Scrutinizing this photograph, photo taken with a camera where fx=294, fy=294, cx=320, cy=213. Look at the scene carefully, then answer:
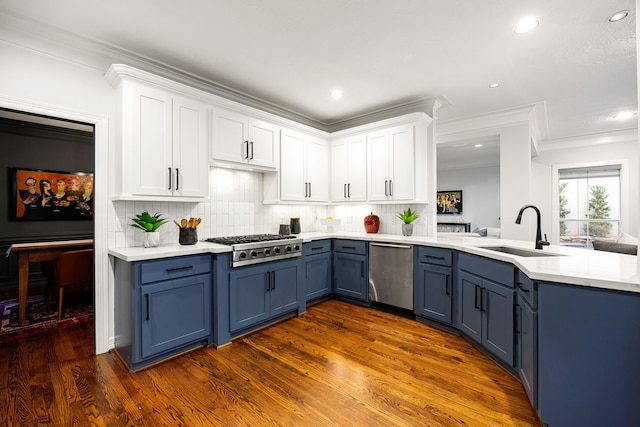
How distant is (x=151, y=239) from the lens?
2611 mm

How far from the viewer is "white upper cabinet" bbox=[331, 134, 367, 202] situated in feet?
13.5

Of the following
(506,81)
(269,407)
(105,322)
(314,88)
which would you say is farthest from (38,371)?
(506,81)

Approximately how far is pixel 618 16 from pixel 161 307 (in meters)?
4.05

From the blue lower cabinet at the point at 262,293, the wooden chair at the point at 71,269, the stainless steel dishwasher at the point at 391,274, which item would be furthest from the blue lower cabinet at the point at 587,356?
the wooden chair at the point at 71,269

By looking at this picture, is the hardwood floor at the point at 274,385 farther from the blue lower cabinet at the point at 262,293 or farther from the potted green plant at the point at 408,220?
the potted green plant at the point at 408,220

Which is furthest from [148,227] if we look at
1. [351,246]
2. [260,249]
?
[351,246]

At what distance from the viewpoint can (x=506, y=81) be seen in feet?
10.4

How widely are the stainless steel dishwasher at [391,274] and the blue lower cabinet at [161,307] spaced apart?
192 centimetres

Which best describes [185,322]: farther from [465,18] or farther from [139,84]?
[465,18]

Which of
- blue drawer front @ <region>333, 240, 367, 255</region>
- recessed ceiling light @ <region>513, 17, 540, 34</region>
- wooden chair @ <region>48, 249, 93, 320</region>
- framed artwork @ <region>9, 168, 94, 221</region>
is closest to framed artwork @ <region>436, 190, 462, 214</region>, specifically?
blue drawer front @ <region>333, 240, 367, 255</region>

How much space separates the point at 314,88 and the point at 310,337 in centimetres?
272

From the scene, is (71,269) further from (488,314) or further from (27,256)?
(488,314)

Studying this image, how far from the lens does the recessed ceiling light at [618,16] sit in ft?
6.84

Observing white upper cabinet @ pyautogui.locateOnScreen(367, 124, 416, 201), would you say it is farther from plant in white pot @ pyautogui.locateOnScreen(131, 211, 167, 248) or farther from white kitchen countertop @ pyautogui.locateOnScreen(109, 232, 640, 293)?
plant in white pot @ pyautogui.locateOnScreen(131, 211, 167, 248)
